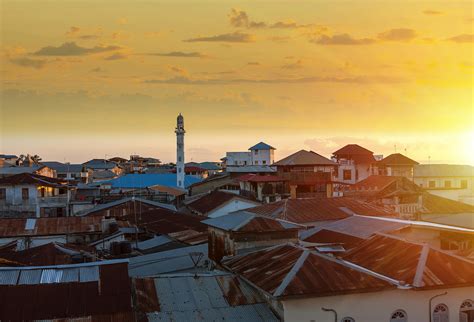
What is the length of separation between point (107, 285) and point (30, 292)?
2.33 meters

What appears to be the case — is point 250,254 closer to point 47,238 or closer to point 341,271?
point 341,271

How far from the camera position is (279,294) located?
16.5m

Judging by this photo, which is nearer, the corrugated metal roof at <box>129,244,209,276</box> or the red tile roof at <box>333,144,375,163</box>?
the corrugated metal roof at <box>129,244,209,276</box>

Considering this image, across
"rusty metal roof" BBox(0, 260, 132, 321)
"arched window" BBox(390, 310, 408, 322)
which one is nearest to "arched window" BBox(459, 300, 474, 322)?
"arched window" BBox(390, 310, 408, 322)

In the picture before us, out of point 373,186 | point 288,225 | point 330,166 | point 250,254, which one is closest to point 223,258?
point 250,254

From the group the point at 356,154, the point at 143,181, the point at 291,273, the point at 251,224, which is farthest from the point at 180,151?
the point at 291,273

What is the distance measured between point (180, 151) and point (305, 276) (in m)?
65.9

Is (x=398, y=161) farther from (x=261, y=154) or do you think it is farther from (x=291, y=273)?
(x=291, y=273)

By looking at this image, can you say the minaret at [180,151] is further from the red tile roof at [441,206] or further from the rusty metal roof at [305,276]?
the rusty metal roof at [305,276]

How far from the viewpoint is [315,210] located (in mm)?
39156

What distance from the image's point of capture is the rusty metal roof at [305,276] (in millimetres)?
16953

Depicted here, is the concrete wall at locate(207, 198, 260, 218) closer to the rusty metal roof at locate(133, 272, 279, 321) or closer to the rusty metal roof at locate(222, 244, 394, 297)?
the rusty metal roof at locate(222, 244, 394, 297)

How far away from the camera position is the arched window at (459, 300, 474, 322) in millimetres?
18219

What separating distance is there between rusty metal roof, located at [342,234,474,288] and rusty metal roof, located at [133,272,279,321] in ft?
15.6
